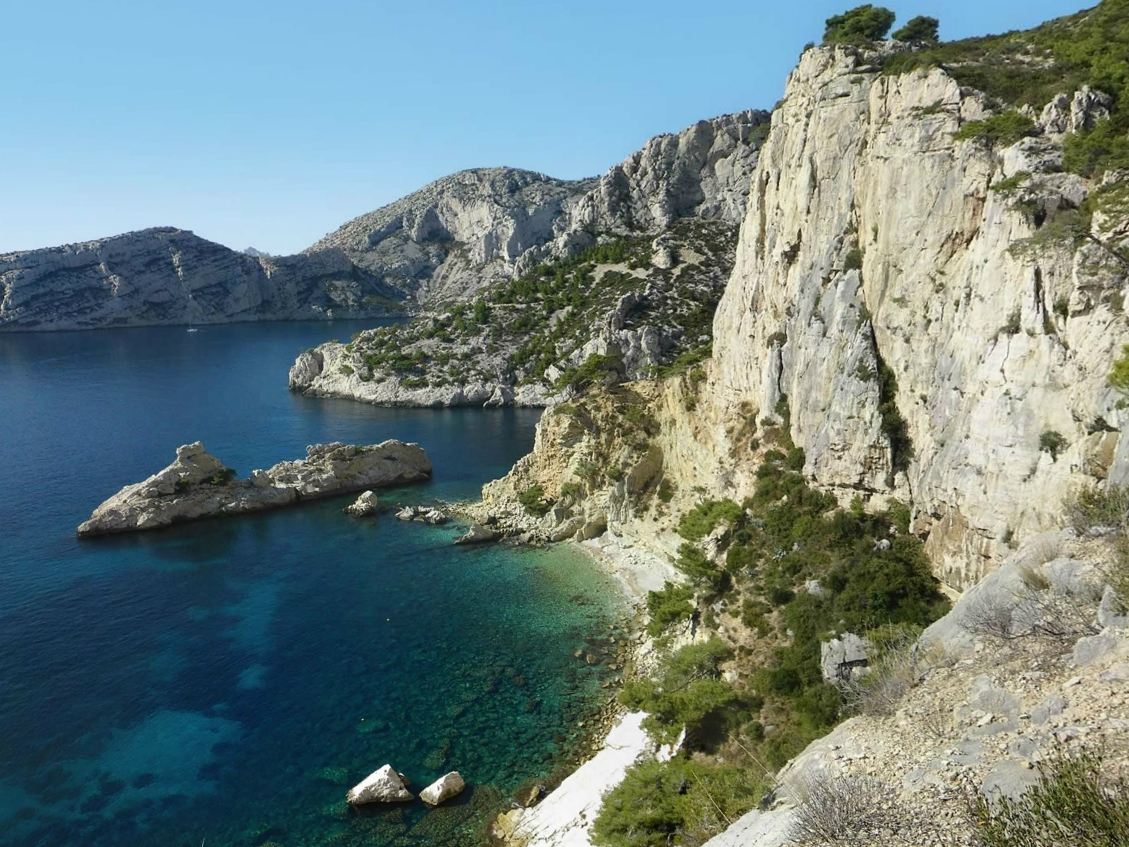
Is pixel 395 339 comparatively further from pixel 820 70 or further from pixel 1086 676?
pixel 1086 676

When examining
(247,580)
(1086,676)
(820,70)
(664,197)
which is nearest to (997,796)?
(1086,676)

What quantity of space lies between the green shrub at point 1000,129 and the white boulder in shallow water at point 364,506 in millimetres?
44014

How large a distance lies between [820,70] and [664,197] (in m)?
72.6

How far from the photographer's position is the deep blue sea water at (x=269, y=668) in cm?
2438

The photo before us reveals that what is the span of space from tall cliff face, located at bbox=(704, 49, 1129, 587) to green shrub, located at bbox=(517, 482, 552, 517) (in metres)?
14.6

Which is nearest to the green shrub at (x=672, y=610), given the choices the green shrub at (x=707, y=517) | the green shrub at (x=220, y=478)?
the green shrub at (x=707, y=517)

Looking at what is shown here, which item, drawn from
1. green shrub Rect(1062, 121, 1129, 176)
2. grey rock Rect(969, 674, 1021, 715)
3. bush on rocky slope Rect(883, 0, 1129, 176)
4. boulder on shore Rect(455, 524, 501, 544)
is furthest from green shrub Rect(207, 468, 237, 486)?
green shrub Rect(1062, 121, 1129, 176)

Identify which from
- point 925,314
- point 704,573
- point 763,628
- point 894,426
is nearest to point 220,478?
point 704,573

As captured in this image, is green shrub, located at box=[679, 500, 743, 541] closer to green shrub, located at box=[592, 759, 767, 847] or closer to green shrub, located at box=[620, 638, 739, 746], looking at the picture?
green shrub, located at box=[620, 638, 739, 746]

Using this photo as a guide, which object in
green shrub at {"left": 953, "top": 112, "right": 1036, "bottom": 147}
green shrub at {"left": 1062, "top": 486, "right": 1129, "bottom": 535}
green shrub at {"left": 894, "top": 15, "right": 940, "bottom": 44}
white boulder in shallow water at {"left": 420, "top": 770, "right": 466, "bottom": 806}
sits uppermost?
green shrub at {"left": 894, "top": 15, "right": 940, "bottom": 44}

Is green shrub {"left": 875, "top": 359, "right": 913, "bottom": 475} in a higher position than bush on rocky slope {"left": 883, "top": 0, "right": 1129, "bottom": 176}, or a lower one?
lower

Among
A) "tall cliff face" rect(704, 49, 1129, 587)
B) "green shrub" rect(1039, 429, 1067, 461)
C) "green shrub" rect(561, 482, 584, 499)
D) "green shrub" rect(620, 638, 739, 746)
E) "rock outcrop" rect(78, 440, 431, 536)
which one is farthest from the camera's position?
"rock outcrop" rect(78, 440, 431, 536)

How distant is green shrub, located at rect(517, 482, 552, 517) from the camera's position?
49.6m

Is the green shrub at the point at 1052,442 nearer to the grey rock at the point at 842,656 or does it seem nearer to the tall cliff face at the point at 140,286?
the grey rock at the point at 842,656
